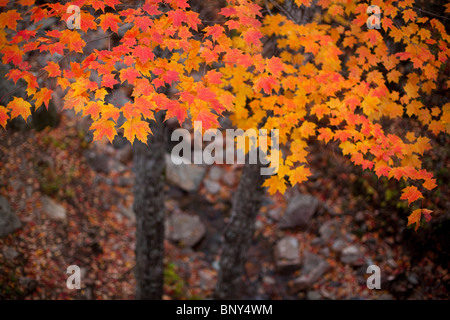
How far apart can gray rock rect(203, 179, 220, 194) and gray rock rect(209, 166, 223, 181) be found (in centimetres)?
16

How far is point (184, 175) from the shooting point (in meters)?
9.53

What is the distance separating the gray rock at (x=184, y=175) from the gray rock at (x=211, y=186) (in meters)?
0.24

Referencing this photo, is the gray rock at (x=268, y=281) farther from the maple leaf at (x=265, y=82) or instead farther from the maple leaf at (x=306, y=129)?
the maple leaf at (x=265, y=82)

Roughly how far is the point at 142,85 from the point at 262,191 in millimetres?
3391

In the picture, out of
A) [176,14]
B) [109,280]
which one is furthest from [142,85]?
[109,280]

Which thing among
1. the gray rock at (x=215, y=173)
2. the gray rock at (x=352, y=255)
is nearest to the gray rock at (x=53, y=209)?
the gray rock at (x=215, y=173)

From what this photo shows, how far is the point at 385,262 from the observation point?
713 cm

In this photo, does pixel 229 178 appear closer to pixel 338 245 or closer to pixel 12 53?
pixel 338 245

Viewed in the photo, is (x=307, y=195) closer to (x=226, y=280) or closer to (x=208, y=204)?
(x=208, y=204)

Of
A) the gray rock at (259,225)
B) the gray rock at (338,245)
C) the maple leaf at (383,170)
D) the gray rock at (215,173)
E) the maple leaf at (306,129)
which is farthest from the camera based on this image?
the gray rock at (215,173)

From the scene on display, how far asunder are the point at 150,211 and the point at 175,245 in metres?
3.01

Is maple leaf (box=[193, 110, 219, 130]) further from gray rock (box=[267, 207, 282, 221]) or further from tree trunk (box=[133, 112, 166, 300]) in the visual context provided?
gray rock (box=[267, 207, 282, 221])

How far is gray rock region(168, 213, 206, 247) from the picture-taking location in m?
8.14

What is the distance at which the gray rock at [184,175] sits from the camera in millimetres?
9383
